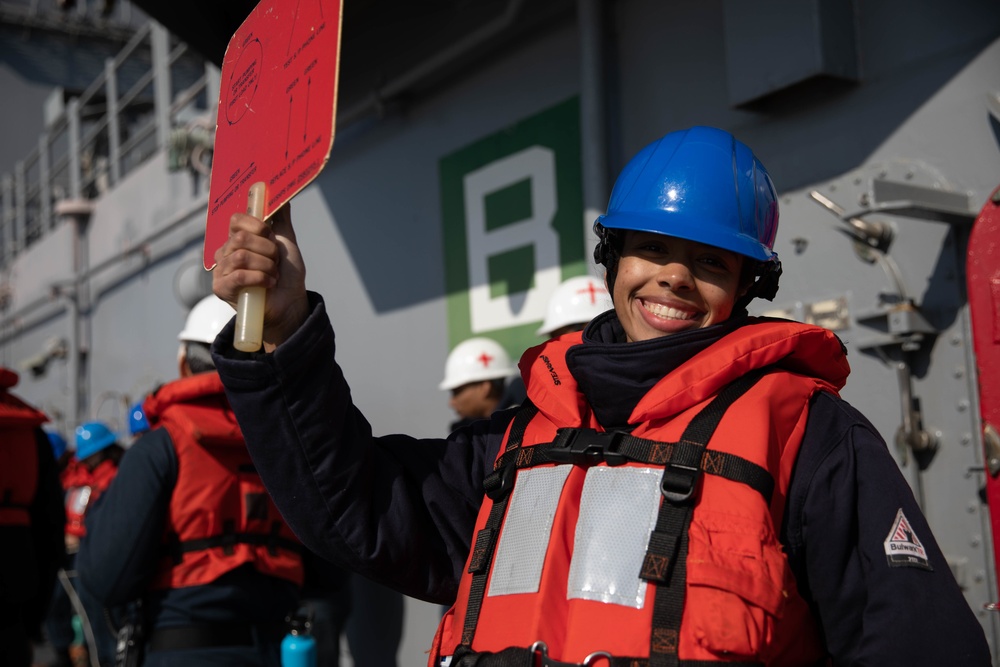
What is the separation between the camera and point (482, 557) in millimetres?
1593

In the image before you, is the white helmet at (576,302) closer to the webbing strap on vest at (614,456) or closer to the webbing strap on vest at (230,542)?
the webbing strap on vest at (230,542)

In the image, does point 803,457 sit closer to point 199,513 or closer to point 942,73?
point 942,73

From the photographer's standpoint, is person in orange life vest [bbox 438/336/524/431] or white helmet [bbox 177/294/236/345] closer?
white helmet [bbox 177/294/236/345]

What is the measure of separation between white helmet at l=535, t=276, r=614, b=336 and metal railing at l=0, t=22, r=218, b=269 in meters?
4.94

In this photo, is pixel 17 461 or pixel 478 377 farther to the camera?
pixel 478 377

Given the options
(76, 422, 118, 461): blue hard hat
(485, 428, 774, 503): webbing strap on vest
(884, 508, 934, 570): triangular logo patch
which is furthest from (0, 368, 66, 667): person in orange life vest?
(884, 508, 934, 570): triangular logo patch

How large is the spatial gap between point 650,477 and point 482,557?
328mm

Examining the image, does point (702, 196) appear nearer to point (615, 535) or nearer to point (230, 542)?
point (615, 535)

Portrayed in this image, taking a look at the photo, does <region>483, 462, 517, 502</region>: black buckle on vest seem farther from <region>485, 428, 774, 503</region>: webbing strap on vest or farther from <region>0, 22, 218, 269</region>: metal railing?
<region>0, 22, 218, 269</region>: metal railing

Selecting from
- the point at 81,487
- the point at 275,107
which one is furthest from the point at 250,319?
the point at 81,487

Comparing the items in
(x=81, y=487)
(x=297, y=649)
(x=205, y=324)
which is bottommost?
(x=297, y=649)

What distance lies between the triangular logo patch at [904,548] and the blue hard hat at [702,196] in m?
0.52

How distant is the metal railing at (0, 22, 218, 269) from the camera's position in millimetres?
9883

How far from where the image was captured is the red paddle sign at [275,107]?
4.90ft
